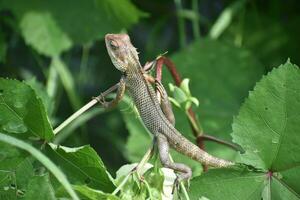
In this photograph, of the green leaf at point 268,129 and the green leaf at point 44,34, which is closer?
the green leaf at point 268,129

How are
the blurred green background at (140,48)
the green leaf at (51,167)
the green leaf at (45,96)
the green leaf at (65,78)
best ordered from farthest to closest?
1. the green leaf at (65,78)
2. the blurred green background at (140,48)
3. the green leaf at (45,96)
4. the green leaf at (51,167)

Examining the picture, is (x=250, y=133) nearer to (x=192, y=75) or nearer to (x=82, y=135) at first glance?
(x=192, y=75)

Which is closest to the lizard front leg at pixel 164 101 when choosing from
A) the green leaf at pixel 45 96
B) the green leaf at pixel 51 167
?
the green leaf at pixel 51 167

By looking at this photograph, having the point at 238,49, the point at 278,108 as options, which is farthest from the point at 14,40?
the point at 278,108

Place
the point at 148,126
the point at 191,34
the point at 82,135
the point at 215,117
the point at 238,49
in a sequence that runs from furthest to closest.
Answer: the point at 191,34 → the point at 82,135 → the point at 238,49 → the point at 215,117 → the point at 148,126

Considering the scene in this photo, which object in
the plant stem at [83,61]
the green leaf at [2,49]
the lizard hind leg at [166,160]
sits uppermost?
the lizard hind leg at [166,160]

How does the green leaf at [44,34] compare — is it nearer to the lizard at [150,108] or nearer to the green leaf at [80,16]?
the green leaf at [80,16]

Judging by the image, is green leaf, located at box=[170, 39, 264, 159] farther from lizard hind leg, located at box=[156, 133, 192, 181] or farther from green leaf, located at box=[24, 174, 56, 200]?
green leaf, located at box=[24, 174, 56, 200]
